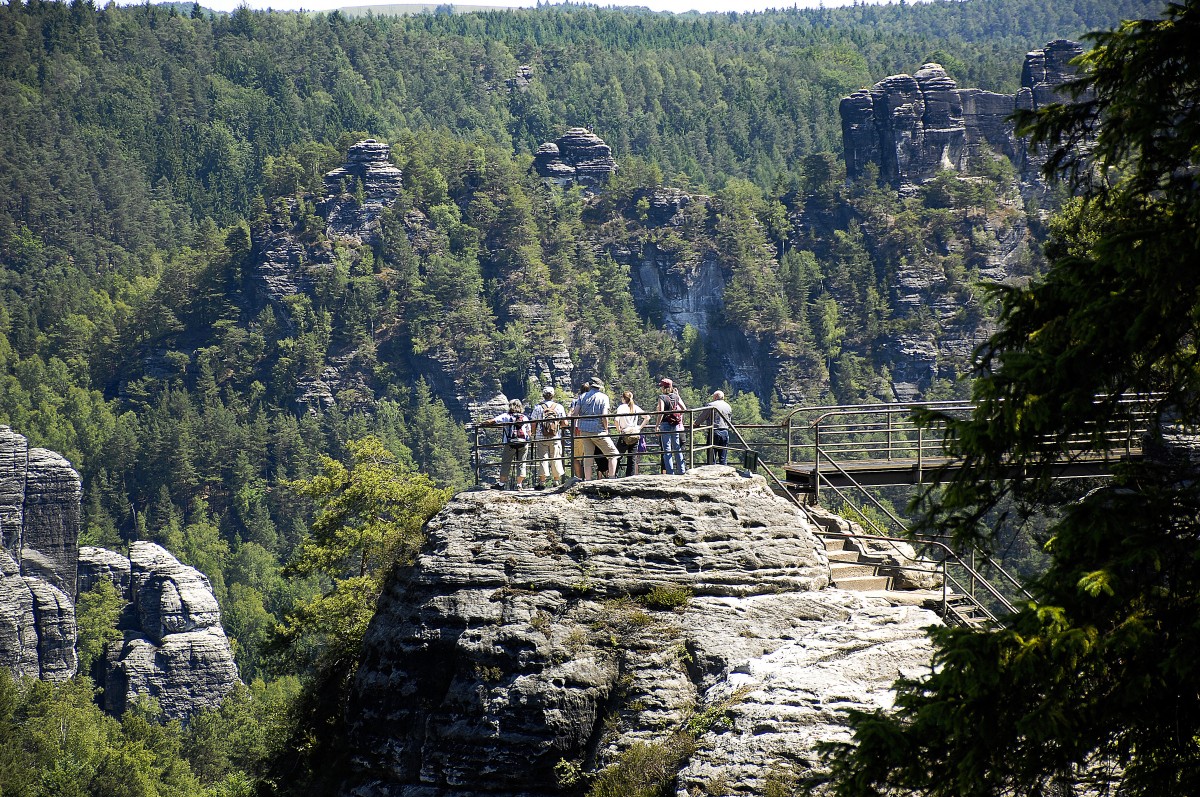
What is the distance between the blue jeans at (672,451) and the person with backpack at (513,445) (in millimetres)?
1717

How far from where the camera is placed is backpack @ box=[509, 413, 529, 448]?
20266 millimetres

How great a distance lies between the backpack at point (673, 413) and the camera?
20.1m

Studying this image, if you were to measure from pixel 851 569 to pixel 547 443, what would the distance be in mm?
4216

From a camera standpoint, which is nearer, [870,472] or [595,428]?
[595,428]

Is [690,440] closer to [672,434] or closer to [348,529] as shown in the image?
[672,434]

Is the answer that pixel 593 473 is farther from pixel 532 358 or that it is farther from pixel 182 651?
pixel 532 358

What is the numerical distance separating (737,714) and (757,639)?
1835mm

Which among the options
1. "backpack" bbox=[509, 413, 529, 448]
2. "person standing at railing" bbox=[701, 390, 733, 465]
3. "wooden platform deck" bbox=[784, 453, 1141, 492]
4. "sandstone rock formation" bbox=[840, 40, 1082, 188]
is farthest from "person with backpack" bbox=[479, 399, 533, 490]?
"sandstone rock formation" bbox=[840, 40, 1082, 188]

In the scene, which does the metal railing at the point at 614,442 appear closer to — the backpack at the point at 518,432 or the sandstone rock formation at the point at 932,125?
the backpack at the point at 518,432

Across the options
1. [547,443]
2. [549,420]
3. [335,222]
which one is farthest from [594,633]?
[335,222]

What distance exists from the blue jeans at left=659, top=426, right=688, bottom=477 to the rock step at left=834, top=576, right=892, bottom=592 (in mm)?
2412

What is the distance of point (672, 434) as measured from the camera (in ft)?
65.9

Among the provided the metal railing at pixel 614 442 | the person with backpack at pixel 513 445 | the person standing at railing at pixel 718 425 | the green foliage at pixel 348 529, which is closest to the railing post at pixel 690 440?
the metal railing at pixel 614 442

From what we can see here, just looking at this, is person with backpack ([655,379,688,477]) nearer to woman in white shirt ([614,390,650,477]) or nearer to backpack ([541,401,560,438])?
woman in white shirt ([614,390,650,477])
